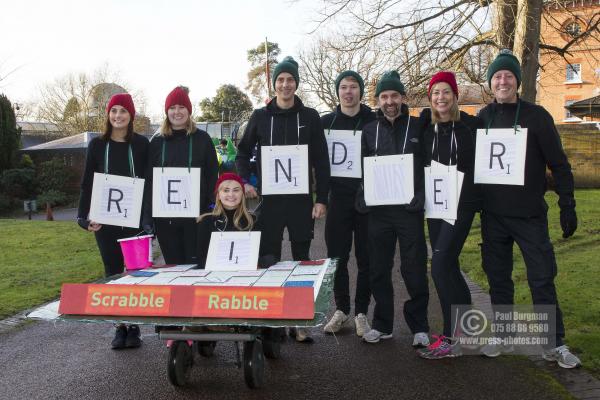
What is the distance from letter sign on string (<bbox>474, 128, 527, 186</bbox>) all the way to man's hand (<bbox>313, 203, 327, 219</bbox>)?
4.34 feet

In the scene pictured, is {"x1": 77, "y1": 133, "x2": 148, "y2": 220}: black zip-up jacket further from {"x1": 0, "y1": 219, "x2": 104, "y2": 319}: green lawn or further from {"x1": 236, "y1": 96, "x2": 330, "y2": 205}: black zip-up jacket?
{"x1": 0, "y1": 219, "x2": 104, "y2": 319}: green lawn

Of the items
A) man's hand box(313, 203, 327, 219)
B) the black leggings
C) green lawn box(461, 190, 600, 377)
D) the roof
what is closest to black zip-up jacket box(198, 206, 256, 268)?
man's hand box(313, 203, 327, 219)

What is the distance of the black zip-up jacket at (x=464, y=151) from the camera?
4.28 meters

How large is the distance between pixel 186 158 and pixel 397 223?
1848 millimetres

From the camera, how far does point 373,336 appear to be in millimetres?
4793

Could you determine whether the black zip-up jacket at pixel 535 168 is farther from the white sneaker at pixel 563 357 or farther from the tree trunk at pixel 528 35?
the tree trunk at pixel 528 35

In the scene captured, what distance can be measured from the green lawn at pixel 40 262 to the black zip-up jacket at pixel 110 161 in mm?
2125

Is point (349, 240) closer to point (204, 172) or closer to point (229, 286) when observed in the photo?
point (204, 172)

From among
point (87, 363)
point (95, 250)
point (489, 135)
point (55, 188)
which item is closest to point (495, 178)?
point (489, 135)

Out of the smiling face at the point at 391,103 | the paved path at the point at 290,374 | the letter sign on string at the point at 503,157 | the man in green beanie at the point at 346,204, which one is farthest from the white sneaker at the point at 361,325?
the smiling face at the point at 391,103

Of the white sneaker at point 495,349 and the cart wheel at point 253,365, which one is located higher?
the cart wheel at point 253,365

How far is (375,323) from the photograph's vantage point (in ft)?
16.1

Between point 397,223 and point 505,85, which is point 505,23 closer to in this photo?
point 505,85

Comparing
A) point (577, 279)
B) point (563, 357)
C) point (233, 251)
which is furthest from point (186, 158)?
point (577, 279)
